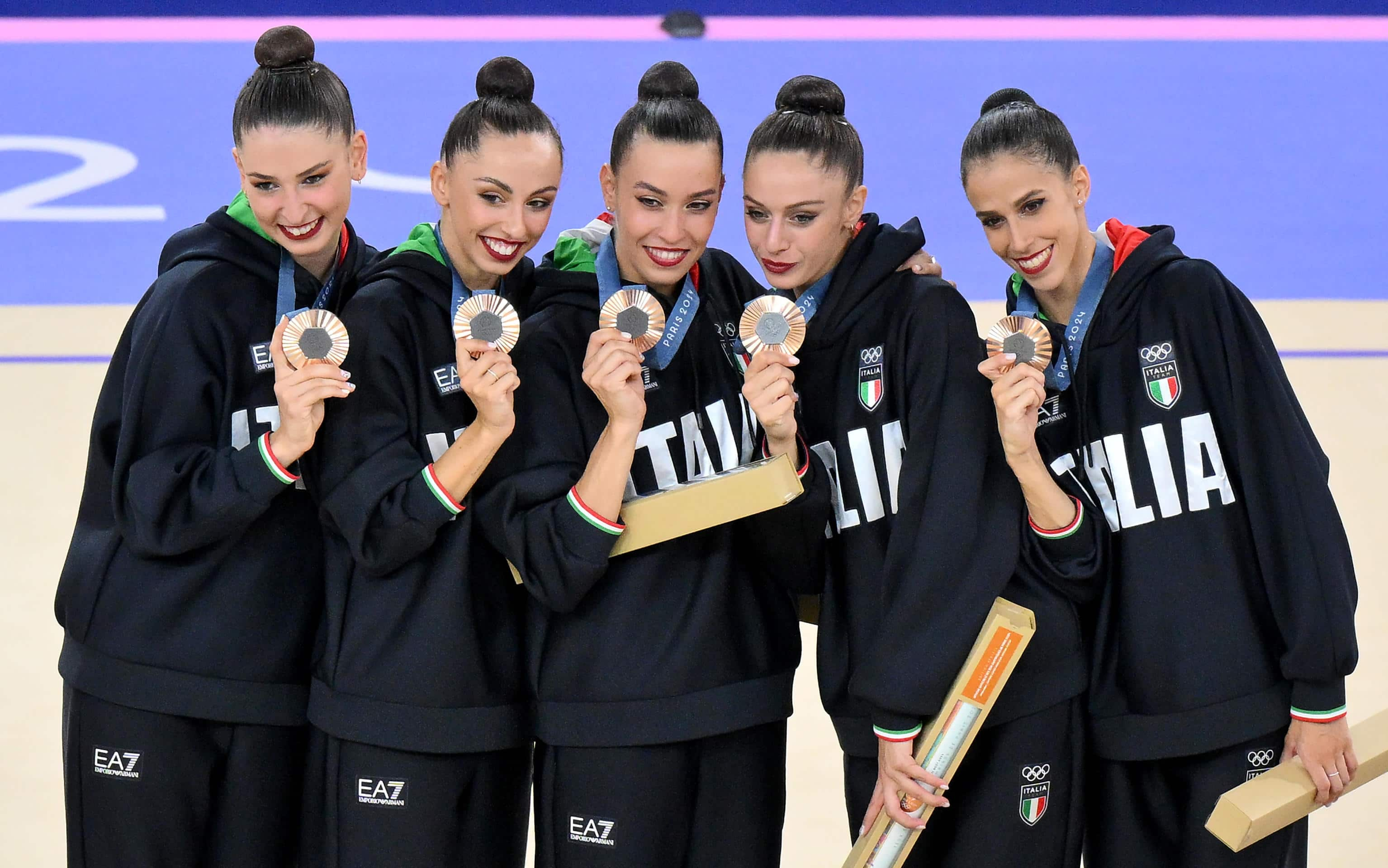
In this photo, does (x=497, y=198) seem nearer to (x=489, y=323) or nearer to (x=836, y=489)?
(x=489, y=323)

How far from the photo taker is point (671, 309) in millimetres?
3090

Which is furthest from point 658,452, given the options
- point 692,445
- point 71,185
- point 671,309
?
point 71,185

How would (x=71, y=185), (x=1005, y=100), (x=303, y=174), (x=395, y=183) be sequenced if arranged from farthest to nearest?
(x=71, y=185), (x=395, y=183), (x=1005, y=100), (x=303, y=174)

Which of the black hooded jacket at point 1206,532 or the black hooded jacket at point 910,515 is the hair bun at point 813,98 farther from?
the black hooded jacket at point 1206,532

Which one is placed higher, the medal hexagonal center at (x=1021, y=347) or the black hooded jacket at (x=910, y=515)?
the medal hexagonal center at (x=1021, y=347)

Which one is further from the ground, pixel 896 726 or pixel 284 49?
pixel 284 49

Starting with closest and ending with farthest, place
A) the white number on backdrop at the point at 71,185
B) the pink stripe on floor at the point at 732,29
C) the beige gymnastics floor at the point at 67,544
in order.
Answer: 1. the beige gymnastics floor at the point at 67,544
2. the white number on backdrop at the point at 71,185
3. the pink stripe on floor at the point at 732,29

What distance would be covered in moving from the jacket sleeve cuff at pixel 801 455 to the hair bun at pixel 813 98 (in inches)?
26.0

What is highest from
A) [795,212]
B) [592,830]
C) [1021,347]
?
[795,212]

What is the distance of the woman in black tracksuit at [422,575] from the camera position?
9.31ft

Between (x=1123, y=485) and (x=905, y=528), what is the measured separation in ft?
1.43

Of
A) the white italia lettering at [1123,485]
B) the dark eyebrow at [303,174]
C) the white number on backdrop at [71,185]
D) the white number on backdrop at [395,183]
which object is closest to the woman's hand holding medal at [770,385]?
the white italia lettering at [1123,485]

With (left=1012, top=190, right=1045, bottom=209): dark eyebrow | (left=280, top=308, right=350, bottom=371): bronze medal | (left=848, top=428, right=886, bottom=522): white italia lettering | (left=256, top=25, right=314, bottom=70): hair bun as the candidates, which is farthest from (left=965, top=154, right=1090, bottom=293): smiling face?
(left=256, top=25, right=314, bottom=70): hair bun

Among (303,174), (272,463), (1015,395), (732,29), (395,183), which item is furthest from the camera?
(732,29)
